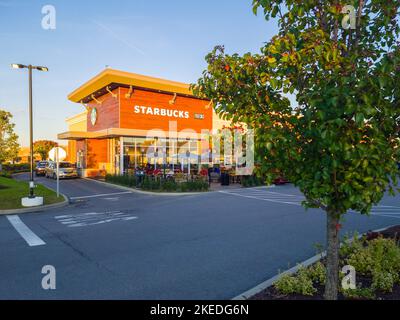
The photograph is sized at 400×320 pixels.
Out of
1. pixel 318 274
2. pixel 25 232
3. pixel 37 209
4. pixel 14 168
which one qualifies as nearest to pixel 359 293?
pixel 318 274

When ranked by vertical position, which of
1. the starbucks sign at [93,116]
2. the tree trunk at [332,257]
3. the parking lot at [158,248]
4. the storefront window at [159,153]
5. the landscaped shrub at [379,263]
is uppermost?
the starbucks sign at [93,116]

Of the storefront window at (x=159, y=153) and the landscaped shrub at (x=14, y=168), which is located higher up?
the storefront window at (x=159, y=153)

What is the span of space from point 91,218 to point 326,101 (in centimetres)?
1014

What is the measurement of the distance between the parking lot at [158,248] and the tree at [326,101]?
7.67 feet

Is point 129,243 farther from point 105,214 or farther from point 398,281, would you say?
point 398,281

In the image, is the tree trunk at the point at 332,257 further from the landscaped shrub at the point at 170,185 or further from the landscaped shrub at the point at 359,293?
the landscaped shrub at the point at 170,185

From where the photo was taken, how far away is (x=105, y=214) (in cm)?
1173

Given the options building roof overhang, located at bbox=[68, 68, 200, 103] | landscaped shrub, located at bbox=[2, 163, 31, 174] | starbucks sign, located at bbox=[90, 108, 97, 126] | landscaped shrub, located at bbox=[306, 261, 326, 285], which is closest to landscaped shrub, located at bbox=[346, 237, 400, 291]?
landscaped shrub, located at bbox=[306, 261, 326, 285]

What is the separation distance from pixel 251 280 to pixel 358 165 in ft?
10.2

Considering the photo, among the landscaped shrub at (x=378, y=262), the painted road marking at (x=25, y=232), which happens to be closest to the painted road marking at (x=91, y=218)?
the painted road marking at (x=25, y=232)

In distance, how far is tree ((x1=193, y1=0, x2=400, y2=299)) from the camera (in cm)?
292

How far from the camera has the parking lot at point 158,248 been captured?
491 centimetres

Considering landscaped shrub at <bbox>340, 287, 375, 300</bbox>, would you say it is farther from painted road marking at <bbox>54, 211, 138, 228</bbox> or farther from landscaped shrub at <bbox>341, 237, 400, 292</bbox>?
painted road marking at <bbox>54, 211, 138, 228</bbox>
